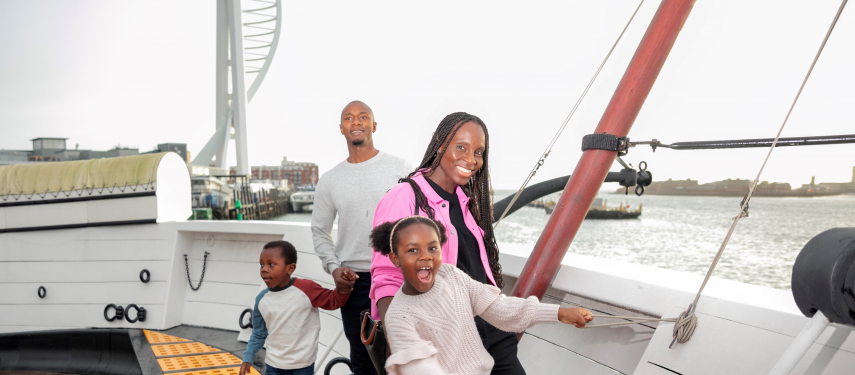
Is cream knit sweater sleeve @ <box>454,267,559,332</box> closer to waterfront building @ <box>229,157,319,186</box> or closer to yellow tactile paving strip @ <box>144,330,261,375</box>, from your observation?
yellow tactile paving strip @ <box>144,330,261,375</box>

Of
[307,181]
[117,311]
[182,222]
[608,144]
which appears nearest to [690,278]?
[608,144]

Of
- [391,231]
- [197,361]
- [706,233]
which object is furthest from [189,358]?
[706,233]

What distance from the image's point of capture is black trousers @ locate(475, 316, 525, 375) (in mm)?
1148

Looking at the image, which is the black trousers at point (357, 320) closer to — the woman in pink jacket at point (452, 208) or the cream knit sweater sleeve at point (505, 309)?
the woman in pink jacket at point (452, 208)

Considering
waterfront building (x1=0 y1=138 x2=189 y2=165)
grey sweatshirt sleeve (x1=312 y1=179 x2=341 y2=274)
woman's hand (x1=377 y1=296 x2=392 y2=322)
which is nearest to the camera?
woman's hand (x1=377 y1=296 x2=392 y2=322)

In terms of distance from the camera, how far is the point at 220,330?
3191 mm

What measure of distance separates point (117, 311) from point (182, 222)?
0.68 meters

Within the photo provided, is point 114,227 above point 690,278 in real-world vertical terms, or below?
below

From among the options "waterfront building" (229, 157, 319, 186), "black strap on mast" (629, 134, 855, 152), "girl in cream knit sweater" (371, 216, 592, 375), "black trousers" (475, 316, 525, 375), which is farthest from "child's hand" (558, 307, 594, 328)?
"waterfront building" (229, 157, 319, 186)

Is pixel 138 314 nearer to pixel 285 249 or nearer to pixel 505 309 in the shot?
pixel 285 249

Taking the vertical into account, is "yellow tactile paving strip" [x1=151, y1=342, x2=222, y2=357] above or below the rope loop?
below

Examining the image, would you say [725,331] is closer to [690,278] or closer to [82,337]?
[690,278]

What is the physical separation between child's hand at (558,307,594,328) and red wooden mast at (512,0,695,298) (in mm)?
424

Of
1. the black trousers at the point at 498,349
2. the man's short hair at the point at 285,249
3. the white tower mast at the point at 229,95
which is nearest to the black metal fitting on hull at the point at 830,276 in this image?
the black trousers at the point at 498,349
